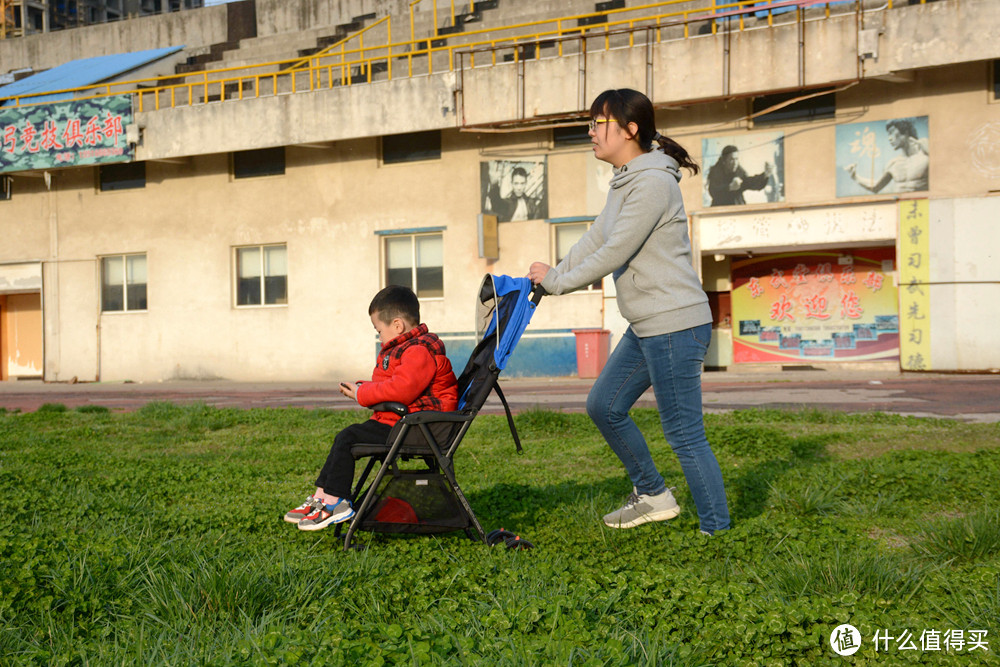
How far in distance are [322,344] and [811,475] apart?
18629 mm

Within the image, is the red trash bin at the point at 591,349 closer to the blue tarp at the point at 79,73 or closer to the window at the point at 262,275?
the window at the point at 262,275

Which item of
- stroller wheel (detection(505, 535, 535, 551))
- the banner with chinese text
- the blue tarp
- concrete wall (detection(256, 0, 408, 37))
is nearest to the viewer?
stroller wheel (detection(505, 535, 535, 551))

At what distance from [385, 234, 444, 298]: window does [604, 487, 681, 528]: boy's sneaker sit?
705 inches

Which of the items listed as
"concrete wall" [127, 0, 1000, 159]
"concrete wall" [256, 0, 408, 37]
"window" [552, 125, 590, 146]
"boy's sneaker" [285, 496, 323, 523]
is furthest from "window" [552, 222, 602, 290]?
"boy's sneaker" [285, 496, 323, 523]

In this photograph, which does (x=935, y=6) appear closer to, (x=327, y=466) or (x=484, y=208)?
(x=484, y=208)

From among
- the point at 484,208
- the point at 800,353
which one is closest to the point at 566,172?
the point at 484,208

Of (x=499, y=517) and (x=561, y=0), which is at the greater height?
(x=561, y=0)

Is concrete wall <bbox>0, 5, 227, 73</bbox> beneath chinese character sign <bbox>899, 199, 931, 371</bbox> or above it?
above

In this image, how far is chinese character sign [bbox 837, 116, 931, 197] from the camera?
18656 mm

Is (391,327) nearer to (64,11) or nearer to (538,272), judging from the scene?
(538,272)

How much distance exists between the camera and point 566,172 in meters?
21.2

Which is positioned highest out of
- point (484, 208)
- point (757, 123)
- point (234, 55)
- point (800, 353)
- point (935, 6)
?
point (234, 55)

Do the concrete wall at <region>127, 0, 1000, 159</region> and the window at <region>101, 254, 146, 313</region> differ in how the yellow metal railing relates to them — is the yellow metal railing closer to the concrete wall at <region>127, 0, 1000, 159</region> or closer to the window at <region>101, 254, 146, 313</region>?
the concrete wall at <region>127, 0, 1000, 159</region>

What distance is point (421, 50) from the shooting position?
22047mm
